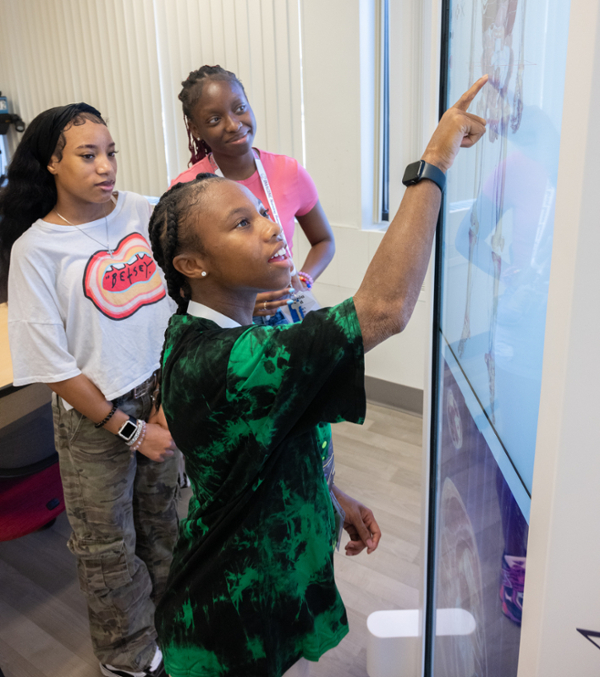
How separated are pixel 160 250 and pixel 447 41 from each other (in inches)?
23.0

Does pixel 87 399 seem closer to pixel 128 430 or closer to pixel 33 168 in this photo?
pixel 128 430

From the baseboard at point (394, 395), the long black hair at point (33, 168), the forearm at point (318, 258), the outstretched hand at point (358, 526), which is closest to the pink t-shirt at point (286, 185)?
the forearm at point (318, 258)

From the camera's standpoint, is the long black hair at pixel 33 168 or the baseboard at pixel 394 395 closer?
the long black hair at pixel 33 168

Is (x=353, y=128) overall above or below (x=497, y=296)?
above

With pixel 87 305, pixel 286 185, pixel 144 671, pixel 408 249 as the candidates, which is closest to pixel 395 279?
pixel 408 249

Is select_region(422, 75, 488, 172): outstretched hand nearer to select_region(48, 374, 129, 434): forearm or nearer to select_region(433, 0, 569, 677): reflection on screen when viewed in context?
select_region(433, 0, 569, 677): reflection on screen

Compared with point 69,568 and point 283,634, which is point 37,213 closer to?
point 283,634

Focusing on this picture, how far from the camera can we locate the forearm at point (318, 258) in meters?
2.01

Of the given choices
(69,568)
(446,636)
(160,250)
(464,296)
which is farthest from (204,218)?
(69,568)

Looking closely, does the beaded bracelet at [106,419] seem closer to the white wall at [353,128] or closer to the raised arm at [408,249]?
the raised arm at [408,249]

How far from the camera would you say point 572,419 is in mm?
461

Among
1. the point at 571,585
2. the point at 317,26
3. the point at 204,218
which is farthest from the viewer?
the point at 317,26

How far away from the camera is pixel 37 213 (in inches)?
60.0

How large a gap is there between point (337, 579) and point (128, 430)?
107cm
